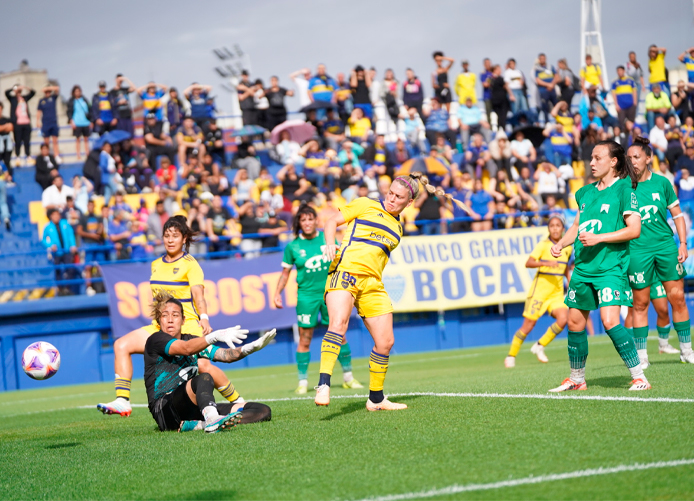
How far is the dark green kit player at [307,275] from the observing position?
1107cm

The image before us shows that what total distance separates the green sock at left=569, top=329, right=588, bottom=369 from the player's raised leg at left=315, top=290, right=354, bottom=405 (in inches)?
80.7

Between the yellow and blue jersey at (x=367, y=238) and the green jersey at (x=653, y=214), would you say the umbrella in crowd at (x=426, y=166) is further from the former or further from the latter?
the yellow and blue jersey at (x=367, y=238)

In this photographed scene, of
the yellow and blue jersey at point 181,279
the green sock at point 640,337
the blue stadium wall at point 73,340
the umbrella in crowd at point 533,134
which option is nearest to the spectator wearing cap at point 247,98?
the blue stadium wall at point 73,340

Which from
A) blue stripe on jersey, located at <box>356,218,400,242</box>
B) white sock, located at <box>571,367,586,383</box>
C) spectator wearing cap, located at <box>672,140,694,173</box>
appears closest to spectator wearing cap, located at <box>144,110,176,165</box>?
spectator wearing cap, located at <box>672,140,694,173</box>

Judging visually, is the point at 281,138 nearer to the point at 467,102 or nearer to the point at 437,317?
the point at 467,102

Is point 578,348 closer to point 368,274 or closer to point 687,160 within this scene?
point 368,274

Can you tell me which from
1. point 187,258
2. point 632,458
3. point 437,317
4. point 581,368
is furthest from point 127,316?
point 632,458

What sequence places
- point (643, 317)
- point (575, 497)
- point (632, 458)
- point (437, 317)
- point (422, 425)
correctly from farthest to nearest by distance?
point (437, 317), point (643, 317), point (422, 425), point (632, 458), point (575, 497)

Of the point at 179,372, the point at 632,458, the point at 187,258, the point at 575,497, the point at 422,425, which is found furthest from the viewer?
the point at 187,258

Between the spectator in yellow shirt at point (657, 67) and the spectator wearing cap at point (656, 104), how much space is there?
0.23m

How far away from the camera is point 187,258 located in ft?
27.9

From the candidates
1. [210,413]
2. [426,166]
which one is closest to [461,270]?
[426,166]

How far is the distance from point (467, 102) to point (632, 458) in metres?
20.5

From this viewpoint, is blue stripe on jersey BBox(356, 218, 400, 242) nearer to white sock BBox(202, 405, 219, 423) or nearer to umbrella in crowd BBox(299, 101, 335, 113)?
white sock BBox(202, 405, 219, 423)
